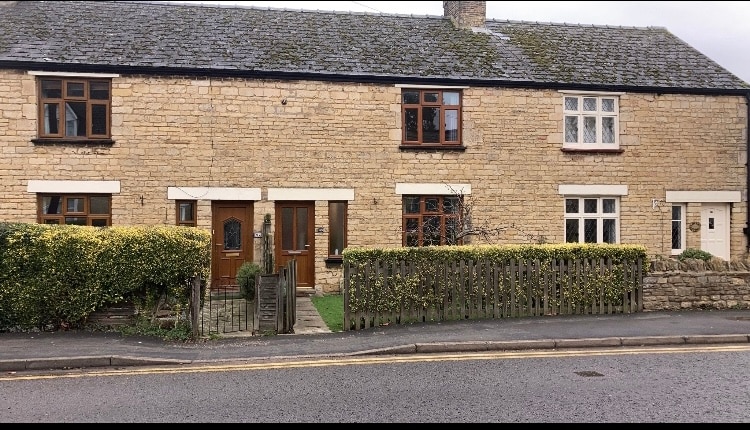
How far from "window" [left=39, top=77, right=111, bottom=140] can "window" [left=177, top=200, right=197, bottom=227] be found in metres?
2.34

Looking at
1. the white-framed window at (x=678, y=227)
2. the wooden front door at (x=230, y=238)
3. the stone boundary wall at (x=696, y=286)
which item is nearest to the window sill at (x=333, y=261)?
the wooden front door at (x=230, y=238)

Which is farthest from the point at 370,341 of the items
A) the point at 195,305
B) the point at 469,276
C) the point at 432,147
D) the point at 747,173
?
the point at 747,173

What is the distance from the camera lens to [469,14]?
18797 millimetres

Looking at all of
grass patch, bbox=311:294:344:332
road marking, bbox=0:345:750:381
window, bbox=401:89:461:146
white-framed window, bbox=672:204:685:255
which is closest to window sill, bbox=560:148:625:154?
white-framed window, bbox=672:204:685:255

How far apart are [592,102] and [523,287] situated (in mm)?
7892

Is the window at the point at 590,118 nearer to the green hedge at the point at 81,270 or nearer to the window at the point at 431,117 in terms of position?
the window at the point at 431,117

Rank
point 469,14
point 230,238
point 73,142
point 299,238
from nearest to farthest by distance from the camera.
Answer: point 73,142, point 230,238, point 299,238, point 469,14

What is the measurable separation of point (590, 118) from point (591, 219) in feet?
8.98

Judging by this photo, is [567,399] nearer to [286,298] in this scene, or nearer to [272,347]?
[272,347]

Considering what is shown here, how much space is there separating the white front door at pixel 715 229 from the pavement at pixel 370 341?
7.09 m

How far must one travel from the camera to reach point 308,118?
15.5 metres

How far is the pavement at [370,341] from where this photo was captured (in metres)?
8.09

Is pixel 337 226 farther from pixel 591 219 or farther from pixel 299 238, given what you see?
pixel 591 219

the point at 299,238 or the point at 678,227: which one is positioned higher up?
the point at 678,227
